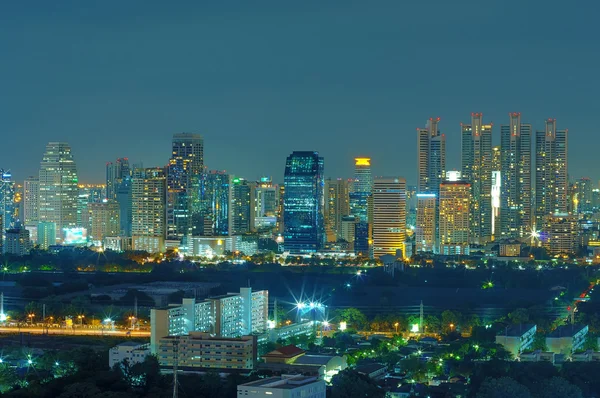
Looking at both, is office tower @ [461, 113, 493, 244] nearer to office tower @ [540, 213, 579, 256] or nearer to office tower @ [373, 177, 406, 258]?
office tower @ [540, 213, 579, 256]

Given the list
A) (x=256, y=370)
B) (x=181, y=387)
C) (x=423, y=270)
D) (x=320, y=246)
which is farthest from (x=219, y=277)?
(x=181, y=387)

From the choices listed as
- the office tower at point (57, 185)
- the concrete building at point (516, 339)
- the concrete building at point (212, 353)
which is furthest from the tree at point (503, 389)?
the office tower at point (57, 185)

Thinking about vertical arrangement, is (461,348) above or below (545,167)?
below

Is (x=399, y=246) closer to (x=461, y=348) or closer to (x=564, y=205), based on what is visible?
(x=564, y=205)

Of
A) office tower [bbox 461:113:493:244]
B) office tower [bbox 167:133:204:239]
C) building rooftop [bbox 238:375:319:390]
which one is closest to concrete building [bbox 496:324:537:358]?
building rooftop [bbox 238:375:319:390]

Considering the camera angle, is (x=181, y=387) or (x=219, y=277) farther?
(x=219, y=277)

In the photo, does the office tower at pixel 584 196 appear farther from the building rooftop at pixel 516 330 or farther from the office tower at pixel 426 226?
the building rooftop at pixel 516 330
